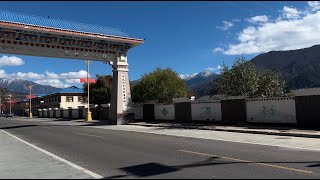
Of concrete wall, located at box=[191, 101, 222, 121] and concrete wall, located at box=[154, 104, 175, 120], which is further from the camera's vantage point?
concrete wall, located at box=[154, 104, 175, 120]

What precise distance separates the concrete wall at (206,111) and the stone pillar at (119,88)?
8.11 meters

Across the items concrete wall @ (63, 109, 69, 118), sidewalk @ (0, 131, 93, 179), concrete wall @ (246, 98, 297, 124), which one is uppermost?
concrete wall @ (63, 109, 69, 118)

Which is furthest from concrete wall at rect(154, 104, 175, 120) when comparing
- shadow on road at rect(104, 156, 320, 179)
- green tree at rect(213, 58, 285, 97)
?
shadow on road at rect(104, 156, 320, 179)

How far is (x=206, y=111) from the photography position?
31.4 m

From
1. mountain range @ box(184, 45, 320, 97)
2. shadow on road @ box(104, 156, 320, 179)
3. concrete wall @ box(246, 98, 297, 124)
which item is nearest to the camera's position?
shadow on road @ box(104, 156, 320, 179)

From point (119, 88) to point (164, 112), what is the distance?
495 cm

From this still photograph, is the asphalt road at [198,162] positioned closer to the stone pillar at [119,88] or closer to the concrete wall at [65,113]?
the stone pillar at [119,88]

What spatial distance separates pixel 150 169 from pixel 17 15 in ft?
84.8

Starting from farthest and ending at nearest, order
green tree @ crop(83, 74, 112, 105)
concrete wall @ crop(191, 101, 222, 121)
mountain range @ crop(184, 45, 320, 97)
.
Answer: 1. mountain range @ crop(184, 45, 320, 97)
2. green tree @ crop(83, 74, 112, 105)
3. concrete wall @ crop(191, 101, 222, 121)

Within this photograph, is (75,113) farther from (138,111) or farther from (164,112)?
(164,112)

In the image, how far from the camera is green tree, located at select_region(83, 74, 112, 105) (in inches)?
2539

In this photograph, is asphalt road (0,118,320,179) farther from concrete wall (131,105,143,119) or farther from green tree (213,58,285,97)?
concrete wall (131,105,143,119)

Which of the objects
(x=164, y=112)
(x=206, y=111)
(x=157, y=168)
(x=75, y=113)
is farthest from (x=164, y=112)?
(x=75, y=113)

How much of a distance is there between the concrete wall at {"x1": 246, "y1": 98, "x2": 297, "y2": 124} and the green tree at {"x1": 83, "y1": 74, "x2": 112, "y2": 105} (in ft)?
133
